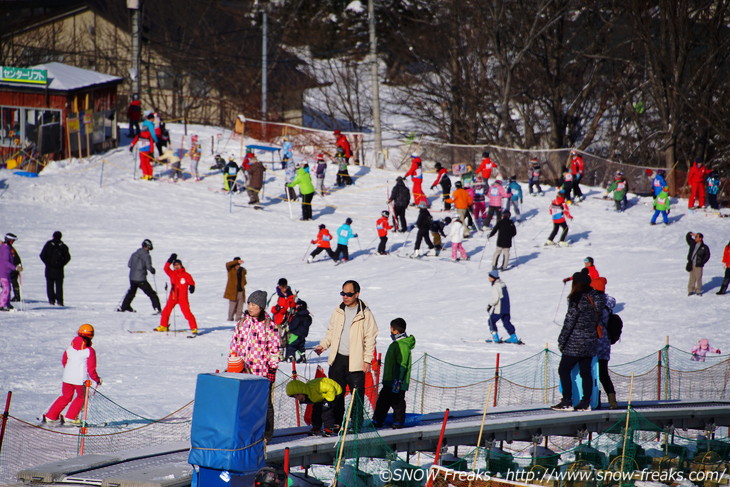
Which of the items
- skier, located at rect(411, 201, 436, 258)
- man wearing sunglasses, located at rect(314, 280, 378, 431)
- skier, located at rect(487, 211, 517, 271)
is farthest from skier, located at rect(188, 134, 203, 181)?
man wearing sunglasses, located at rect(314, 280, 378, 431)

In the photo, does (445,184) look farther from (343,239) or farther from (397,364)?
(397,364)

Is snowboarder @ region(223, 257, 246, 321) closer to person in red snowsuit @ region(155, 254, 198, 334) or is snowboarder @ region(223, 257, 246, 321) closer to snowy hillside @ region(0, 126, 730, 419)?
snowy hillside @ region(0, 126, 730, 419)

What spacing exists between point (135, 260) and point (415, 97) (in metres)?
30.3

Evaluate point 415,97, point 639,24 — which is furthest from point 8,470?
point 415,97

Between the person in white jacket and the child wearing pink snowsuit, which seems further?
the person in white jacket

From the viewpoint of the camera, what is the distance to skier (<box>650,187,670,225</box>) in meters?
25.8

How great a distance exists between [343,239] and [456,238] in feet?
9.37

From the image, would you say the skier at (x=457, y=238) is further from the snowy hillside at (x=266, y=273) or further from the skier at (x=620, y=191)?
the skier at (x=620, y=191)

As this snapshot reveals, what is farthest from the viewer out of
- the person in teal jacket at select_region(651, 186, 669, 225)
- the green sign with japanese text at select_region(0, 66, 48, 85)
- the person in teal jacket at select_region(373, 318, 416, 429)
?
the green sign with japanese text at select_region(0, 66, 48, 85)

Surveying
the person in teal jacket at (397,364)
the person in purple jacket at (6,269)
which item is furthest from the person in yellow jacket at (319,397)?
the person in purple jacket at (6,269)

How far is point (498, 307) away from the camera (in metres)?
16.8

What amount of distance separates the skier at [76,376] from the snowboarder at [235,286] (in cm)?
648

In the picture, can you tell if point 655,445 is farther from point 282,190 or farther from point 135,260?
point 282,190

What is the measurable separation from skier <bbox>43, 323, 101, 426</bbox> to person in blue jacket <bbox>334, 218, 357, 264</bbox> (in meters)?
12.9
